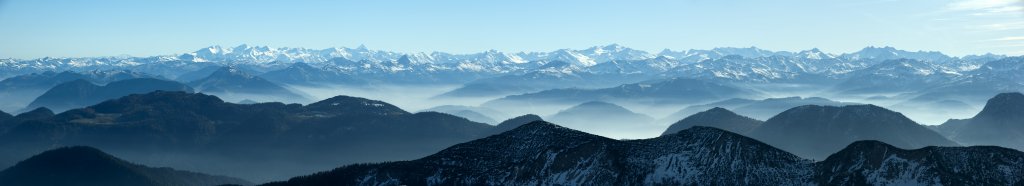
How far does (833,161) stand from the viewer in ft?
632

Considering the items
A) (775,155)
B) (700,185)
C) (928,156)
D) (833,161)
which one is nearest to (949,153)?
(928,156)

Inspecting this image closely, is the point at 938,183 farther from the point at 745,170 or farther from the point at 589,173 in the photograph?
the point at 589,173

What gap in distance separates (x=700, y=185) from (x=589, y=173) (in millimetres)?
25705

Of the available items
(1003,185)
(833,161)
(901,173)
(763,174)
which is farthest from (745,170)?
(1003,185)

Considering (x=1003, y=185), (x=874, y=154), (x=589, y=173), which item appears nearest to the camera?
(x=1003, y=185)

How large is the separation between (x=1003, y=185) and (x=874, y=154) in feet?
83.1

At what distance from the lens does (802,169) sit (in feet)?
636

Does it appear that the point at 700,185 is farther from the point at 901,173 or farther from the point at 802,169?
the point at 901,173

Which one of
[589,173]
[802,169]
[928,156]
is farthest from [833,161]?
[589,173]

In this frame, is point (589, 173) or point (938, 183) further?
point (589, 173)

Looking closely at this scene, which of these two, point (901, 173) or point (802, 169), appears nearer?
point (901, 173)

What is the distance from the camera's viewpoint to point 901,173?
180625 mm

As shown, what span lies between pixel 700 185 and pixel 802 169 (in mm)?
23770

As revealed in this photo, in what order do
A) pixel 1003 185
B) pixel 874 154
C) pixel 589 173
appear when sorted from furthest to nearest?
pixel 589 173 < pixel 874 154 < pixel 1003 185
